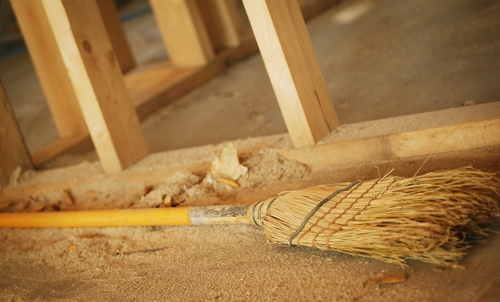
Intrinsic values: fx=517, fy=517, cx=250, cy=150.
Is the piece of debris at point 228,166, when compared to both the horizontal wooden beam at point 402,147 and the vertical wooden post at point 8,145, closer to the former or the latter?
the horizontal wooden beam at point 402,147

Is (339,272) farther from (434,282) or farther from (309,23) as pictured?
(309,23)

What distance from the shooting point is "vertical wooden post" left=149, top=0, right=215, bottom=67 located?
16.1 ft

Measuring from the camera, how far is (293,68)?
234cm

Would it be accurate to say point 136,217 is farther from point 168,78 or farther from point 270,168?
point 168,78

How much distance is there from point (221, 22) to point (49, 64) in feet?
6.77

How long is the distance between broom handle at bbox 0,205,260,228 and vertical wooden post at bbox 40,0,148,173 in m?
0.42

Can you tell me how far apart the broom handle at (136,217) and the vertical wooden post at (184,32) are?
2.62m

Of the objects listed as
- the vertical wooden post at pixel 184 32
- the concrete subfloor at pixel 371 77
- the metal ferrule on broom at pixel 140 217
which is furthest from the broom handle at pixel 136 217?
the vertical wooden post at pixel 184 32

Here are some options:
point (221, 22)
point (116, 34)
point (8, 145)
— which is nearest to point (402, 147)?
point (8, 145)

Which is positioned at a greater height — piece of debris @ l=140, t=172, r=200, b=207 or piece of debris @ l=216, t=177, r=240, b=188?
piece of debris @ l=140, t=172, r=200, b=207

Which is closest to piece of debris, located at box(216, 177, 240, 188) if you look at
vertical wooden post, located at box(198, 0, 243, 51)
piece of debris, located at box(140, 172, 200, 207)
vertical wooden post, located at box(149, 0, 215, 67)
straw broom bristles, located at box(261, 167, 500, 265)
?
piece of debris, located at box(140, 172, 200, 207)

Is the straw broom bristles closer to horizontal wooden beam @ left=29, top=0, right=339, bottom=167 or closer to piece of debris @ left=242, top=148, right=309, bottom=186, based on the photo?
piece of debris @ left=242, top=148, right=309, bottom=186

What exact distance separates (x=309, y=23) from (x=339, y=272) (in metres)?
4.57

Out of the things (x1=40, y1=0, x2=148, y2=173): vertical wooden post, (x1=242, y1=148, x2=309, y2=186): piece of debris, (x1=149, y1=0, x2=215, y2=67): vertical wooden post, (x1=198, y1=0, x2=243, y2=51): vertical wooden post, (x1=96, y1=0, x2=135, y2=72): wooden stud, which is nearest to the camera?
(x1=242, y1=148, x2=309, y2=186): piece of debris
